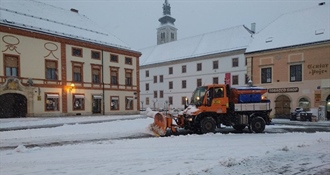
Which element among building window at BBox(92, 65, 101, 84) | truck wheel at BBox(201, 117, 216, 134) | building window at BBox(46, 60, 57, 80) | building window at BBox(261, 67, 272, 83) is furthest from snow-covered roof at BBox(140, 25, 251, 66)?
truck wheel at BBox(201, 117, 216, 134)

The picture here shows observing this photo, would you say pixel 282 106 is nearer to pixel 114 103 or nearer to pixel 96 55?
pixel 114 103

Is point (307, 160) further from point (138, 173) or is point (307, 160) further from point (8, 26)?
point (8, 26)

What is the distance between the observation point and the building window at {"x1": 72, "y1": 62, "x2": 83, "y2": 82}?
28203 mm

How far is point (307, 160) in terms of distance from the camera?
7055mm

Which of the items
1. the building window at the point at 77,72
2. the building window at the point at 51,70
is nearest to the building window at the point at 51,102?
the building window at the point at 51,70

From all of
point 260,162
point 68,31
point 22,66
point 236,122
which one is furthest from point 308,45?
point 22,66

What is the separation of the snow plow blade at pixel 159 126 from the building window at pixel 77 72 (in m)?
17.9

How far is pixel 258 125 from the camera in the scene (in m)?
13.6

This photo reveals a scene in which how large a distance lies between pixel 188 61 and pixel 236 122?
34.3 meters

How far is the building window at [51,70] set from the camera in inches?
1016

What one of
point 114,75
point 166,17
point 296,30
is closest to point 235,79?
point 296,30

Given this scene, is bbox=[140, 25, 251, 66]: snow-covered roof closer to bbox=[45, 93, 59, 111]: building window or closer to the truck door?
bbox=[45, 93, 59, 111]: building window

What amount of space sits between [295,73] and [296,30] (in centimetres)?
529

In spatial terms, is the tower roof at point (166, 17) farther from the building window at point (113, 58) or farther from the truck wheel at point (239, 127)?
the truck wheel at point (239, 127)
